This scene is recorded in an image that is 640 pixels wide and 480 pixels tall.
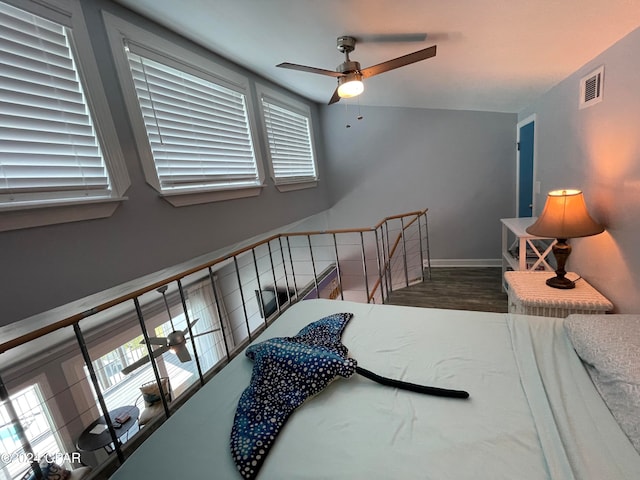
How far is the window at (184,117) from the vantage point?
1.91m

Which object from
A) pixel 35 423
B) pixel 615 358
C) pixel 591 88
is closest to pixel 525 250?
pixel 591 88

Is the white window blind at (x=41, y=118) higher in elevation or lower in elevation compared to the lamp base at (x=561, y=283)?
higher

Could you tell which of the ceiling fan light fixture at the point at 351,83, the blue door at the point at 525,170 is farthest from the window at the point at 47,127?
the blue door at the point at 525,170

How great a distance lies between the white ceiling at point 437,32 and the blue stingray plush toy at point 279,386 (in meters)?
1.79

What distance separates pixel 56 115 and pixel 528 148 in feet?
14.1

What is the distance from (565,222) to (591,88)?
854mm

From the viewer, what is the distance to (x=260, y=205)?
121 inches

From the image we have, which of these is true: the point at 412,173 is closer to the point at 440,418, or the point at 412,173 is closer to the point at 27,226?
the point at 440,418

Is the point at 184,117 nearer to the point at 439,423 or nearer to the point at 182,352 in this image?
the point at 182,352

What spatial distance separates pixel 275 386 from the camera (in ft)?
3.79

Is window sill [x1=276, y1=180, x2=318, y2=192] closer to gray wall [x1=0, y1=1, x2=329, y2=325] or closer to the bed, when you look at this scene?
gray wall [x1=0, y1=1, x2=329, y2=325]

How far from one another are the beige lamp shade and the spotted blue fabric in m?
1.54

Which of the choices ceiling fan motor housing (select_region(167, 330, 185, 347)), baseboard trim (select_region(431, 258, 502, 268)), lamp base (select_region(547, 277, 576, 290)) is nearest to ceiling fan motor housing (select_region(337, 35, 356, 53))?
lamp base (select_region(547, 277, 576, 290))

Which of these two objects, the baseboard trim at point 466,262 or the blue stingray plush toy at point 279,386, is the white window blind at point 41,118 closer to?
the blue stingray plush toy at point 279,386
